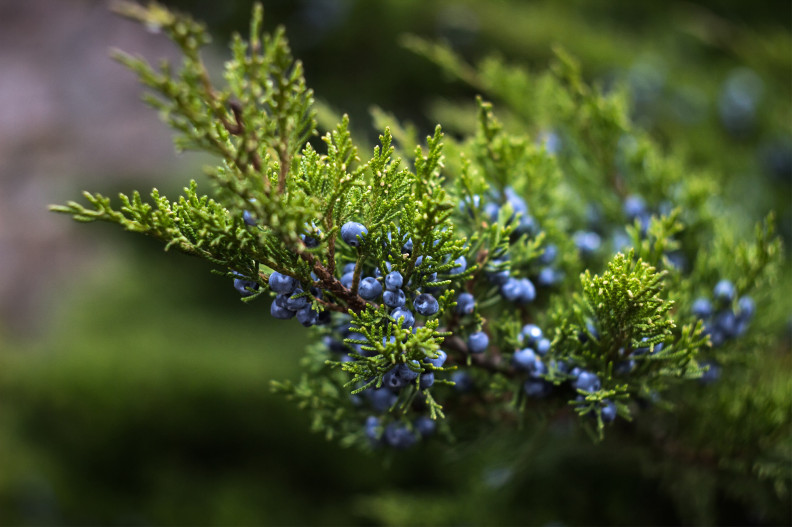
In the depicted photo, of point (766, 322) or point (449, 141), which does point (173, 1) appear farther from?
point (766, 322)

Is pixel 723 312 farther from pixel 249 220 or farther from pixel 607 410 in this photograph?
pixel 249 220

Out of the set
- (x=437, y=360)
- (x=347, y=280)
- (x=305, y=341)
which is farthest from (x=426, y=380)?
(x=305, y=341)

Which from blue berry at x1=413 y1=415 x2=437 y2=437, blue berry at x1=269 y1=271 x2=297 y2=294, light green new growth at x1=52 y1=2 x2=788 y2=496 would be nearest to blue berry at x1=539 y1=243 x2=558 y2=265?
light green new growth at x1=52 y1=2 x2=788 y2=496

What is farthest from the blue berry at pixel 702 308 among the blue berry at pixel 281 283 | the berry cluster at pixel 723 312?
the blue berry at pixel 281 283

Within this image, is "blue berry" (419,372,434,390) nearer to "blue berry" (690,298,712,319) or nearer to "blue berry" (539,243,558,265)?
"blue berry" (539,243,558,265)

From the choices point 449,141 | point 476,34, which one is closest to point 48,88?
point 476,34

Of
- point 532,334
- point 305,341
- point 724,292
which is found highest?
point 305,341
